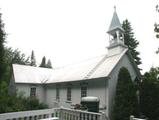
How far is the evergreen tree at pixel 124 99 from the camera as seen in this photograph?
12.1 meters

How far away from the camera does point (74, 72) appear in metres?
18.5

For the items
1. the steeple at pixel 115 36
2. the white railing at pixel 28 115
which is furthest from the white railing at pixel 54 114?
the steeple at pixel 115 36

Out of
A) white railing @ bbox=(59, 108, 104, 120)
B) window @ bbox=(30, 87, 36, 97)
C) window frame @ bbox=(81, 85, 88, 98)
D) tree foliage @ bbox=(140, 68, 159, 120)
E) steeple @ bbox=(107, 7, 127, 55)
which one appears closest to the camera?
white railing @ bbox=(59, 108, 104, 120)

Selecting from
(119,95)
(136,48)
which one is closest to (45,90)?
(119,95)

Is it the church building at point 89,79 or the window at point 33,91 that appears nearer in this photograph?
the church building at point 89,79

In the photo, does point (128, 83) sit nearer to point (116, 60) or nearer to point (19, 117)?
point (116, 60)

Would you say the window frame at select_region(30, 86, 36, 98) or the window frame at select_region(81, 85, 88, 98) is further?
the window frame at select_region(30, 86, 36, 98)

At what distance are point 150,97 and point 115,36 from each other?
22.1 feet

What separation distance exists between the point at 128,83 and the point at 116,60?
238 cm

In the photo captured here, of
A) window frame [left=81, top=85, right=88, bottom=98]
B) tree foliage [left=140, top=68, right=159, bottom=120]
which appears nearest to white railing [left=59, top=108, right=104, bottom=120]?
tree foliage [left=140, top=68, right=159, bottom=120]

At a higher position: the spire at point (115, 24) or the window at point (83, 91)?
the spire at point (115, 24)

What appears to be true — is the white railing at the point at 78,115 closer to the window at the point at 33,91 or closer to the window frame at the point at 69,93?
the window frame at the point at 69,93

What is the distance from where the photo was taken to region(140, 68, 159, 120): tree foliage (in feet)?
40.9

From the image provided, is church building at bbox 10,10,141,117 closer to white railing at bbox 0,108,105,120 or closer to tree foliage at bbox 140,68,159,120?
tree foliage at bbox 140,68,159,120
